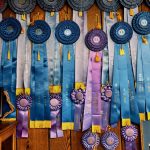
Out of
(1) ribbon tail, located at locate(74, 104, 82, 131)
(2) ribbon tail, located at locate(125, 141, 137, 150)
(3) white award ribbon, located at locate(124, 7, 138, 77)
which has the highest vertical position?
(3) white award ribbon, located at locate(124, 7, 138, 77)

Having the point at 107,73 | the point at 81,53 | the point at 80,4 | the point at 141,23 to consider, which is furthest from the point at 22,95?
the point at 141,23

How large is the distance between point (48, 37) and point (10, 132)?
2.23ft

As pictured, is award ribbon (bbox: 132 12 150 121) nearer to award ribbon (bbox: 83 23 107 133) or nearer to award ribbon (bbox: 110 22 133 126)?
award ribbon (bbox: 110 22 133 126)

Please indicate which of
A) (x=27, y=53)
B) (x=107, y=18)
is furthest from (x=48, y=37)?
(x=107, y=18)

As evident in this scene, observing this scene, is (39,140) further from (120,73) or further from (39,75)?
(120,73)

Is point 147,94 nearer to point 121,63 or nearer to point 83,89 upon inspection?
point 121,63

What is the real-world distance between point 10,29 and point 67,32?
0.40 m

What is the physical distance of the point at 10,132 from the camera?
6.21ft

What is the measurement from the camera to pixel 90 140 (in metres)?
2.03

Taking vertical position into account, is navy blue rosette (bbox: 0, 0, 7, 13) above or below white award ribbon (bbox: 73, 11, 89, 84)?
above

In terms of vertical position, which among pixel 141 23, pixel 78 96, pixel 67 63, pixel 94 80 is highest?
pixel 141 23

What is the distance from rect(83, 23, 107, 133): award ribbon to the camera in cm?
206

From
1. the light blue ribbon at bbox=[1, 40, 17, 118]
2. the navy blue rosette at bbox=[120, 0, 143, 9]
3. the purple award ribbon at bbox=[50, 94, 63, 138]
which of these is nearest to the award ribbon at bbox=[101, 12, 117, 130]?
the navy blue rosette at bbox=[120, 0, 143, 9]

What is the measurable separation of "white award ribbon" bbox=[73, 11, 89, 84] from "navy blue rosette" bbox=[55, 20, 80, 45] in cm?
4
